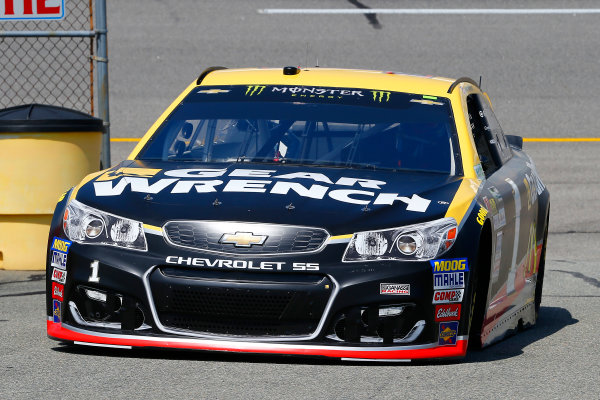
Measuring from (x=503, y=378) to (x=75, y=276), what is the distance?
1.99m

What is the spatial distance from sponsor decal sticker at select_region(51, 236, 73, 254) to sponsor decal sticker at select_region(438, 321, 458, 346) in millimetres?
1742

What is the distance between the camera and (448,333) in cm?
587

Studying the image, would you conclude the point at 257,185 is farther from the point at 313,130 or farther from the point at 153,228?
the point at 313,130

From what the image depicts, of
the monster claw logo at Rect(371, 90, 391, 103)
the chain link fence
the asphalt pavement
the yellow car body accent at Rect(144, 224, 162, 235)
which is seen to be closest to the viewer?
the asphalt pavement

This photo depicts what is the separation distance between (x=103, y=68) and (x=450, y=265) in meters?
5.36

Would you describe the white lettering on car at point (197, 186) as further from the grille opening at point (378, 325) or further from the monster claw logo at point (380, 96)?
the monster claw logo at point (380, 96)

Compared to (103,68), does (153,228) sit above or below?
above

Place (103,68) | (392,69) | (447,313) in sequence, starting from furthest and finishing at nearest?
(392,69) → (103,68) → (447,313)

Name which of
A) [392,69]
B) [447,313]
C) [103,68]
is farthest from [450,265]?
[392,69]

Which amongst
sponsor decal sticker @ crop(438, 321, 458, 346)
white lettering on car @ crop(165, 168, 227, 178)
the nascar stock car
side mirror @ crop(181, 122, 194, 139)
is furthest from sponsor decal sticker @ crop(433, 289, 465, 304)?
side mirror @ crop(181, 122, 194, 139)

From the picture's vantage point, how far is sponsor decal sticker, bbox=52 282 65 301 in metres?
5.99

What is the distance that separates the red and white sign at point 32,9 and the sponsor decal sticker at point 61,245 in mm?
4491

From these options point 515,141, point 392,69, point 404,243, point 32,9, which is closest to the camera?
point 404,243

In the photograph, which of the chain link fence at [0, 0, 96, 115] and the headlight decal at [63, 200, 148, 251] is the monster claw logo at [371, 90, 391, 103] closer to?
the headlight decal at [63, 200, 148, 251]
